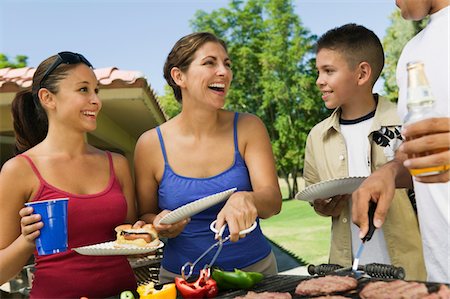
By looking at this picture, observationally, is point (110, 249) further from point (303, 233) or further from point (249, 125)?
point (303, 233)

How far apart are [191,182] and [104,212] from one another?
1.45 feet

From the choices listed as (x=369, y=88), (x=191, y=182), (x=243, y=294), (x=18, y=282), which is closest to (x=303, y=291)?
(x=243, y=294)

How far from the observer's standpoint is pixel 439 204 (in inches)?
84.0

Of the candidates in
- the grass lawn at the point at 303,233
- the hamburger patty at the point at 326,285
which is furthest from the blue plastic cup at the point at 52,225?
the grass lawn at the point at 303,233

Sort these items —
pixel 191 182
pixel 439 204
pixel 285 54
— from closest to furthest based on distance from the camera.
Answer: pixel 439 204
pixel 191 182
pixel 285 54

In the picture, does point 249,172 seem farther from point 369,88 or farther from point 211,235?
point 369,88

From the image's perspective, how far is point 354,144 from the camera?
328cm

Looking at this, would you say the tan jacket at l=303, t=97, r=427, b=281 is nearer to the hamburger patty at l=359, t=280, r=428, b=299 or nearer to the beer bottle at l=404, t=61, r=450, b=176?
the hamburger patty at l=359, t=280, r=428, b=299

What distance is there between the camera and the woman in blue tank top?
269 centimetres

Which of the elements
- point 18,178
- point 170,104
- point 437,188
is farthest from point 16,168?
point 170,104

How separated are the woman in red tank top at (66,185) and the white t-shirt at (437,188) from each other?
131 centimetres

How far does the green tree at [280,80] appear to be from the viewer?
33188 millimetres

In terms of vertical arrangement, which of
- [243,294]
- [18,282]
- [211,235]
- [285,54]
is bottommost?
[18,282]

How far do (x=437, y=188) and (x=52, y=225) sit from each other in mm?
1522
